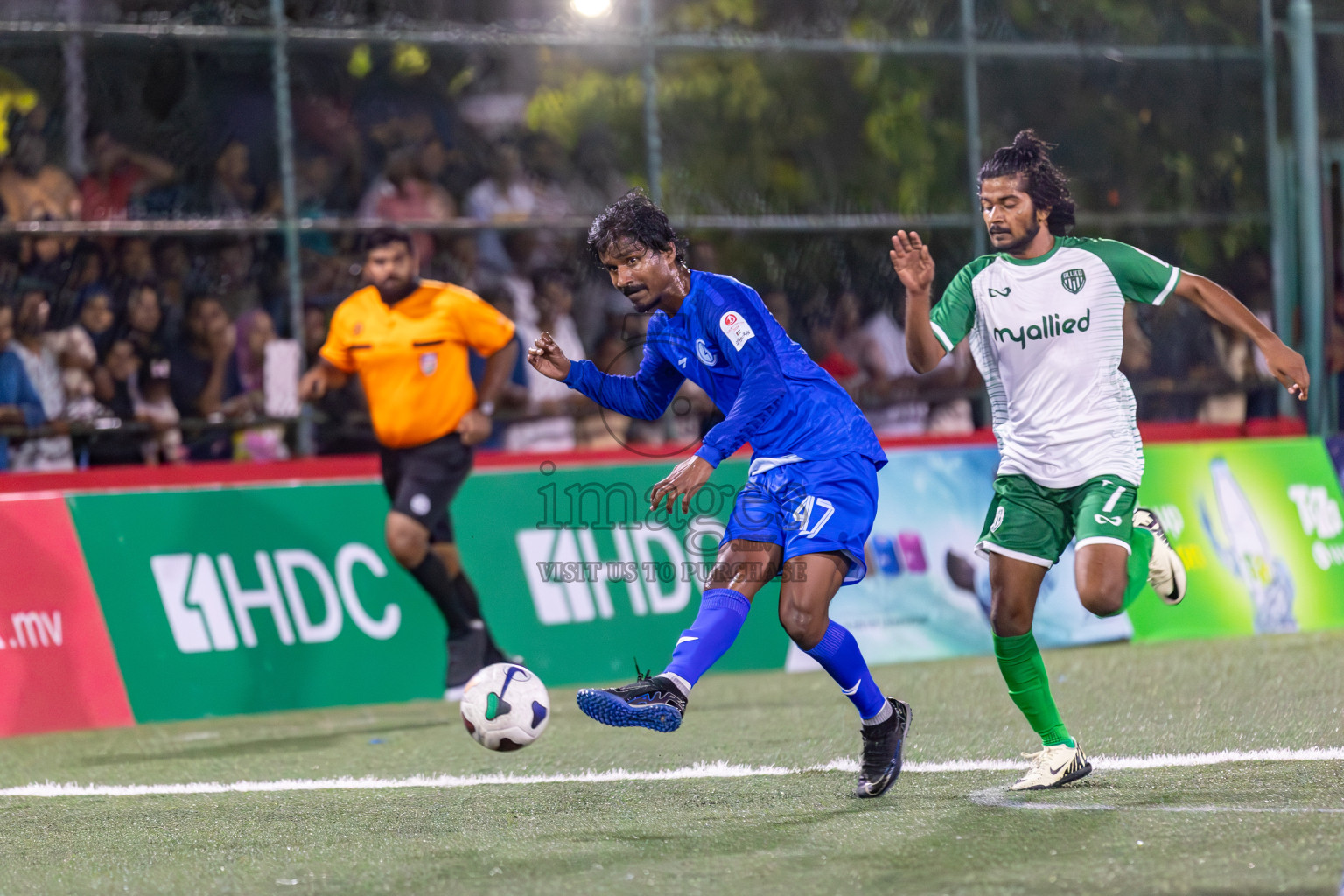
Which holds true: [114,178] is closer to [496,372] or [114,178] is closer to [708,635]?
[496,372]

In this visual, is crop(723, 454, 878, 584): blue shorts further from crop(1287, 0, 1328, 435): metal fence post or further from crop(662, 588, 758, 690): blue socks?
crop(1287, 0, 1328, 435): metal fence post

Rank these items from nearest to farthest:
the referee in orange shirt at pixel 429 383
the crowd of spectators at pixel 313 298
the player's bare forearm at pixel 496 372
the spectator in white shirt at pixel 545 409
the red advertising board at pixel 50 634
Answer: the red advertising board at pixel 50 634, the referee in orange shirt at pixel 429 383, the player's bare forearm at pixel 496 372, the crowd of spectators at pixel 313 298, the spectator in white shirt at pixel 545 409

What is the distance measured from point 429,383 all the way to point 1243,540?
16.7ft

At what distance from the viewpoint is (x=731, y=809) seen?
5.20 m

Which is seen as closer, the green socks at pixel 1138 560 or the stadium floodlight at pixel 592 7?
the green socks at pixel 1138 560

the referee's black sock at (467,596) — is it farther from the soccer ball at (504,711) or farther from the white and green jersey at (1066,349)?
the white and green jersey at (1066,349)

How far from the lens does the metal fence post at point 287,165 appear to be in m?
10.8

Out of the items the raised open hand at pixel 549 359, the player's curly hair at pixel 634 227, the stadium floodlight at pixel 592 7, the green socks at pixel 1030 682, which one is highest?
the stadium floodlight at pixel 592 7

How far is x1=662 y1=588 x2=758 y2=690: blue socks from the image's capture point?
5.08m

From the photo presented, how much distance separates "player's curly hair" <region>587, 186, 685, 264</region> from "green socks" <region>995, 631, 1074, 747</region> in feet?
5.38

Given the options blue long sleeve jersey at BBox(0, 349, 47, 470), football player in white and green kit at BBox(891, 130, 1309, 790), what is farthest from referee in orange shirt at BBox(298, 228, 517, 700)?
football player in white and green kit at BBox(891, 130, 1309, 790)

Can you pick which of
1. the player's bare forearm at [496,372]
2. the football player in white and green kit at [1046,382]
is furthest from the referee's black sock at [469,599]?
the football player in white and green kit at [1046,382]

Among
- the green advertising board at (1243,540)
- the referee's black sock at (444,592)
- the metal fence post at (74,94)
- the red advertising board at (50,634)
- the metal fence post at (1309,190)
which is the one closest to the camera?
the red advertising board at (50,634)

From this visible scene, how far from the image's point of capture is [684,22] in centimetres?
1205
